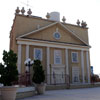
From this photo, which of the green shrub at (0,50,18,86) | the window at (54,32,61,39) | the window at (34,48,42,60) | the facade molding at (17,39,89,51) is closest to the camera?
the green shrub at (0,50,18,86)

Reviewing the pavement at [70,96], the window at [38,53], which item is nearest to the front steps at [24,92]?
the pavement at [70,96]

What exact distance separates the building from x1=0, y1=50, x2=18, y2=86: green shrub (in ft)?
36.9

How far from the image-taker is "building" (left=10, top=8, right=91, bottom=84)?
71.3 ft

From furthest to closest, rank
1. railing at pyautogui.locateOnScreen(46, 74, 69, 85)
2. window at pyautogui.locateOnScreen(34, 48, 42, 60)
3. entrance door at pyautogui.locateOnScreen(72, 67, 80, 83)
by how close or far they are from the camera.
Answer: entrance door at pyautogui.locateOnScreen(72, 67, 80, 83) → window at pyautogui.locateOnScreen(34, 48, 42, 60) → railing at pyautogui.locateOnScreen(46, 74, 69, 85)

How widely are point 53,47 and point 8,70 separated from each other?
1456cm

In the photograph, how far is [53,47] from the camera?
2342 centimetres

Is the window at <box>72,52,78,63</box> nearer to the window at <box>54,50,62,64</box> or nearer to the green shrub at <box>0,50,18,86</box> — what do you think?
the window at <box>54,50,62,64</box>

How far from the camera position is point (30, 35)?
22.5 meters

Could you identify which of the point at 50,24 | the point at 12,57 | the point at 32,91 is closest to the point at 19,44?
the point at 50,24

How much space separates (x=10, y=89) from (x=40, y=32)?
15.5m

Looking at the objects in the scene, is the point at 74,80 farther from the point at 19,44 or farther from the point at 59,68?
the point at 19,44

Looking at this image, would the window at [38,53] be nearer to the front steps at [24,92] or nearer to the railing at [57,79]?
the railing at [57,79]

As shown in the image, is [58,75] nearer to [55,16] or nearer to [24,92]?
[55,16]

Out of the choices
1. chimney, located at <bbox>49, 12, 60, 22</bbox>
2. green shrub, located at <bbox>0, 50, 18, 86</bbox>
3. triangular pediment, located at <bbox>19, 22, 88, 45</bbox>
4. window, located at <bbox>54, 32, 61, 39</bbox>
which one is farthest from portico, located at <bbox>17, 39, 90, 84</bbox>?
green shrub, located at <bbox>0, 50, 18, 86</bbox>
